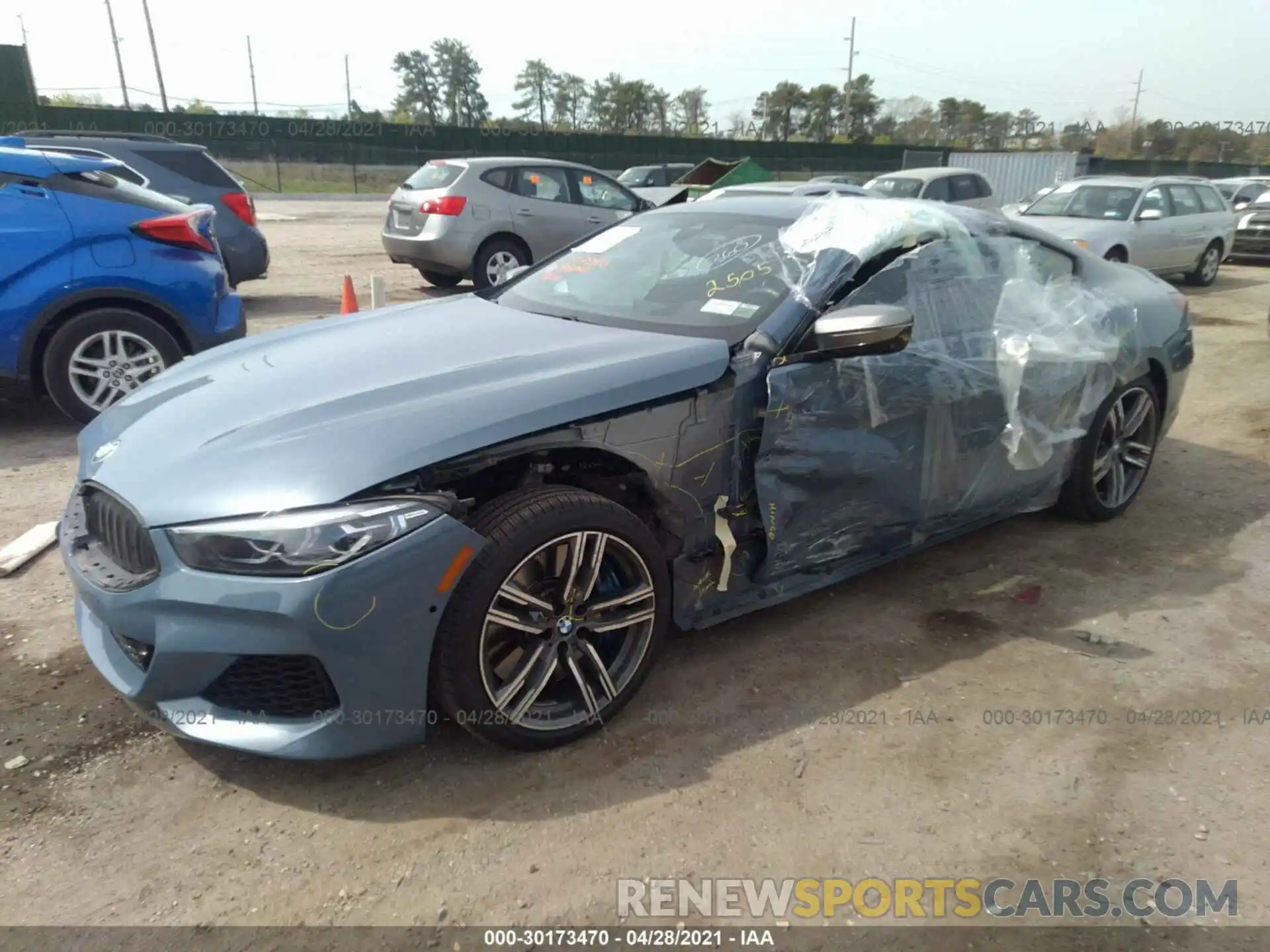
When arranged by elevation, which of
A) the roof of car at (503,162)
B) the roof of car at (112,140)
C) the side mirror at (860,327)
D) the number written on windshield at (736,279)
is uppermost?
the roof of car at (112,140)

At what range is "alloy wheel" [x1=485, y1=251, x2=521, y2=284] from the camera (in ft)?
35.4

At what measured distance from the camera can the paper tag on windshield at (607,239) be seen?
12.8 ft

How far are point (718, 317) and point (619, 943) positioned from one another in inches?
76.9

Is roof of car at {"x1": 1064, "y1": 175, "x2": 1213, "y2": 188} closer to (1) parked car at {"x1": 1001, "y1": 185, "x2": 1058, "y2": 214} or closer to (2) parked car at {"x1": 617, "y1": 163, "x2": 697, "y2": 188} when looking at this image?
(1) parked car at {"x1": 1001, "y1": 185, "x2": 1058, "y2": 214}

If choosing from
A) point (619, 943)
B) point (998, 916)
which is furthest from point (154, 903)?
point (998, 916)

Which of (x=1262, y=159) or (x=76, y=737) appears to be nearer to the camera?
(x=76, y=737)

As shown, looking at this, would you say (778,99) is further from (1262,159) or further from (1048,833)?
(1048,833)

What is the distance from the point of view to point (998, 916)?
2158 millimetres

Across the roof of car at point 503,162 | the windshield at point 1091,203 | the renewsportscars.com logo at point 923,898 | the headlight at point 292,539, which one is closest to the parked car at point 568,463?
the headlight at point 292,539

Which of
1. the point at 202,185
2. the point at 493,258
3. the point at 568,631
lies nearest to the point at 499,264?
the point at 493,258

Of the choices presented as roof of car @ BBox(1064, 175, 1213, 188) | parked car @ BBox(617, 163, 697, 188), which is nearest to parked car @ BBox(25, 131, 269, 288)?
roof of car @ BBox(1064, 175, 1213, 188)

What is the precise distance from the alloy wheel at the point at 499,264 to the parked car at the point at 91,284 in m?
5.28

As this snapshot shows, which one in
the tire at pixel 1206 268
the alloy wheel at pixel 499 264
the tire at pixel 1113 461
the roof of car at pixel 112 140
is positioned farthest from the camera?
the tire at pixel 1206 268

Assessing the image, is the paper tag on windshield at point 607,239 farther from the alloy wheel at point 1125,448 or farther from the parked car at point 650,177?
the parked car at point 650,177
